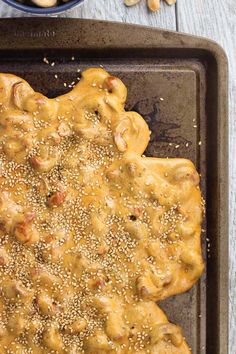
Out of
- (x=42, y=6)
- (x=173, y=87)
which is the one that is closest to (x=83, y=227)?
(x=173, y=87)

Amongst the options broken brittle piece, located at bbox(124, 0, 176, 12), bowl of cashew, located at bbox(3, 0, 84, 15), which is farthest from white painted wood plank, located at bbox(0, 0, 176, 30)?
bowl of cashew, located at bbox(3, 0, 84, 15)

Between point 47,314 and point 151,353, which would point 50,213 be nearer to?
point 47,314

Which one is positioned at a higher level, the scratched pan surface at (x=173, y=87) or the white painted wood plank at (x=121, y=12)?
the white painted wood plank at (x=121, y=12)

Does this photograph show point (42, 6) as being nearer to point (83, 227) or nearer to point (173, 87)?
point (173, 87)

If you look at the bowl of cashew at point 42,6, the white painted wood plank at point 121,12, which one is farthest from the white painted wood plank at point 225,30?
the bowl of cashew at point 42,6

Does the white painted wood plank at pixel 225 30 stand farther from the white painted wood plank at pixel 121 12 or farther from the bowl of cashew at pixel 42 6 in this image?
the bowl of cashew at pixel 42 6

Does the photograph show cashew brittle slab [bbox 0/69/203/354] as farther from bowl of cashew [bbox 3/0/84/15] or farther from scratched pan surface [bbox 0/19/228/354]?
bowl of cashew [bbox 3/0/84/15]
